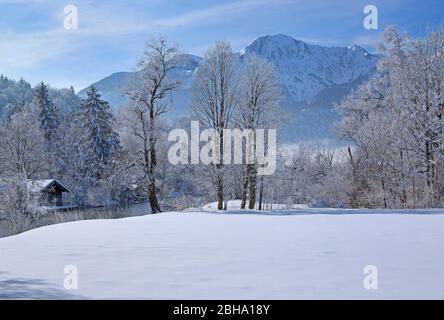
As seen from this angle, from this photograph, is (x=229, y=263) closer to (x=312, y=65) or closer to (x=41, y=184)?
(x=41, y=184)

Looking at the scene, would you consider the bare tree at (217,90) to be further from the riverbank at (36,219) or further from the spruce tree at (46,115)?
the spruce tree at (46,115)

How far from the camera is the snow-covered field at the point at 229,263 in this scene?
4227 mm

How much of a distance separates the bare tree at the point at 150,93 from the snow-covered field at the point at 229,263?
13638 millimetres

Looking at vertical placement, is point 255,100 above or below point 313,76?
below

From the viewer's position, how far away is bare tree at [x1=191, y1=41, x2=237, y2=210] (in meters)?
21.8

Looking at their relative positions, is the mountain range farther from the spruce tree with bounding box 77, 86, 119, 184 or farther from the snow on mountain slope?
the spruce tree with bounding box 77, 86, 119, 184

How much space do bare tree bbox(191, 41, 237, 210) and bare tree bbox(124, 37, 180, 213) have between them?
1.83 m

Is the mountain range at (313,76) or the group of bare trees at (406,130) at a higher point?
the mountain range at (313,76)

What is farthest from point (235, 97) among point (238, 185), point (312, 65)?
point (312, 65)

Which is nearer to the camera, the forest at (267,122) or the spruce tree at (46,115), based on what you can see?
the forest at (267,122)

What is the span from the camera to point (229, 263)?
560cm

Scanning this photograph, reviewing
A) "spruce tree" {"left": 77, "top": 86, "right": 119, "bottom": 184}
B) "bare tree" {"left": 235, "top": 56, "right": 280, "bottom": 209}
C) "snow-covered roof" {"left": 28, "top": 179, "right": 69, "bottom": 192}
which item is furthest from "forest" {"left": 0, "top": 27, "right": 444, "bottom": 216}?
"spruce tree" {"left": 77, "top": 86, "right": 119, "bottom": 184}

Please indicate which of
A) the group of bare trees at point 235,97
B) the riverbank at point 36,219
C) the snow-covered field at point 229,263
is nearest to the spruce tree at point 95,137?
the riverbank at point 36,219

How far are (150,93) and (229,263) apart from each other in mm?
18606
